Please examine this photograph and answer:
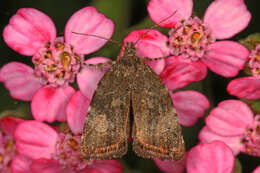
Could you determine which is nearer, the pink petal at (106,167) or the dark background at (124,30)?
the pink petal at (106,167)

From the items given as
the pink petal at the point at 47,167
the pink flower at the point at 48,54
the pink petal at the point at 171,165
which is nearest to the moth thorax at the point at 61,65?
the pink flower at the point at 48,54

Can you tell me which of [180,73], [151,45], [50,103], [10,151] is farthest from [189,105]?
[10,151]

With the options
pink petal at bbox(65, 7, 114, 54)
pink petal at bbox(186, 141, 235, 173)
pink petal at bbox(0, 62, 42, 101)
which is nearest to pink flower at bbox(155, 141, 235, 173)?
pink petal at bbox(186, 141, 235, 173)

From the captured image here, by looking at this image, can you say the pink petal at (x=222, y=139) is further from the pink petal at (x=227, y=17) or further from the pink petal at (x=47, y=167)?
the pink petal at (x=47, y=167)

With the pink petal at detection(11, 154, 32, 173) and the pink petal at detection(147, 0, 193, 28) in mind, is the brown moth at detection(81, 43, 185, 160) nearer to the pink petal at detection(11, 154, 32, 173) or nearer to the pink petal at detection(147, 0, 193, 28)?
the pink petal at detection(147, 0, 193, 28)

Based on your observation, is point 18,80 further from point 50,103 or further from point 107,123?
point 107,123

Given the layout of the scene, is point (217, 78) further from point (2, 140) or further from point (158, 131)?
point (2, 140)

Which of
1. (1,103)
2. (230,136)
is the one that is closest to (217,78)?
(230,136)
